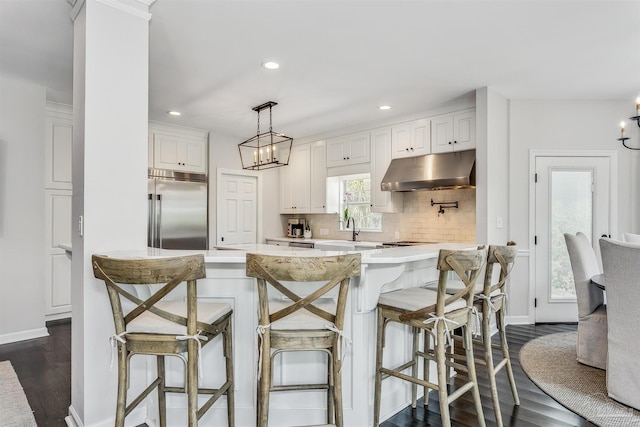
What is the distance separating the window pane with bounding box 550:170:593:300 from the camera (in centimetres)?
427

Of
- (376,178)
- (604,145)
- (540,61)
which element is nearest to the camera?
(540,61)

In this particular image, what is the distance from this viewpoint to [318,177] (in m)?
5.91

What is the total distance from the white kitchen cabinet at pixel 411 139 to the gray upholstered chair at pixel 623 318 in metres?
2.48

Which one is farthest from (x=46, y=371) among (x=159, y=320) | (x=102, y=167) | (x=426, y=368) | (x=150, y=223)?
(x=426, y=368)

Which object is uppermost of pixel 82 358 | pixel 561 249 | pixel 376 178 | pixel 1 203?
pixel 376 178

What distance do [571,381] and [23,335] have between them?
4.87 metres

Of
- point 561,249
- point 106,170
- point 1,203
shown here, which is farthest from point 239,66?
point 561,249

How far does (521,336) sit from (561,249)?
1294 mm

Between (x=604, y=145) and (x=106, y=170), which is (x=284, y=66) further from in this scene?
(x=604, y=145)

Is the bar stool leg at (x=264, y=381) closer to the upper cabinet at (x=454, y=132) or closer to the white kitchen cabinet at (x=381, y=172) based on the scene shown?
the upper cabinet at (x=454, y=132)

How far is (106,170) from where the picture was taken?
2098 millimetres

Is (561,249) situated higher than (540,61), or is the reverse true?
(540,61)

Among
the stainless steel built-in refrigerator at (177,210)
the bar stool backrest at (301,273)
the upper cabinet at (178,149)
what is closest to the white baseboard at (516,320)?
the bar stool backrest at (301,273)

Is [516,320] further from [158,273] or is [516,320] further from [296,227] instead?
[158,273]
